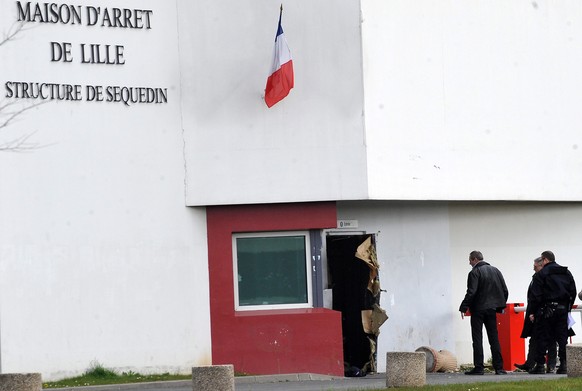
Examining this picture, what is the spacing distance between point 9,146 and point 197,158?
3003 millimetres

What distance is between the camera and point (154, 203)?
20.5 m

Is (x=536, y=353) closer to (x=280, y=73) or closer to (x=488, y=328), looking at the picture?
(x=488, y=328)

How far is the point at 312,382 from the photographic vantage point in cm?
1977

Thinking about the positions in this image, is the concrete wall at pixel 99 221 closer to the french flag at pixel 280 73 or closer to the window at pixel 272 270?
the window at pixel 272 270

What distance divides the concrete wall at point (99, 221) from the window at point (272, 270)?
0.74 meters

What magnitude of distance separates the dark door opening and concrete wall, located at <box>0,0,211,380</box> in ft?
Result: 7.60

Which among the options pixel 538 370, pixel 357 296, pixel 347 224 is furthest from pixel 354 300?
pixel 538 370

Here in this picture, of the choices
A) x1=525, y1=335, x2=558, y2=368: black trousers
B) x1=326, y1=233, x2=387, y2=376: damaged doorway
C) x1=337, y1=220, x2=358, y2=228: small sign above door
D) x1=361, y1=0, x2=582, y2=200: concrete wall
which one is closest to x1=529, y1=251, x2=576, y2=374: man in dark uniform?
x1=525, y1=335, x2=558, y2=368: black trousers

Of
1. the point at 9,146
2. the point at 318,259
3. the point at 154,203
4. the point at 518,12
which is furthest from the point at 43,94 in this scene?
the point at 518,12

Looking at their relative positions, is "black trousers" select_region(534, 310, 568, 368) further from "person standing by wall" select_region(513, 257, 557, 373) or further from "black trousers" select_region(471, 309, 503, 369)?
"black trousers" select_region(471, 309, 503, 369)

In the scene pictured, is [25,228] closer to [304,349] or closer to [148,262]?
[148,262]

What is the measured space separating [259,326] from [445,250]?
4022 millimetres

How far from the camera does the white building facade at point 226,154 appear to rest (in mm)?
19797

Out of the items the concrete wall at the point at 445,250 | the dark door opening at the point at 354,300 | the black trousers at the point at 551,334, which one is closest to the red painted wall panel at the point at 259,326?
the dark door opening at the point at 354,300
